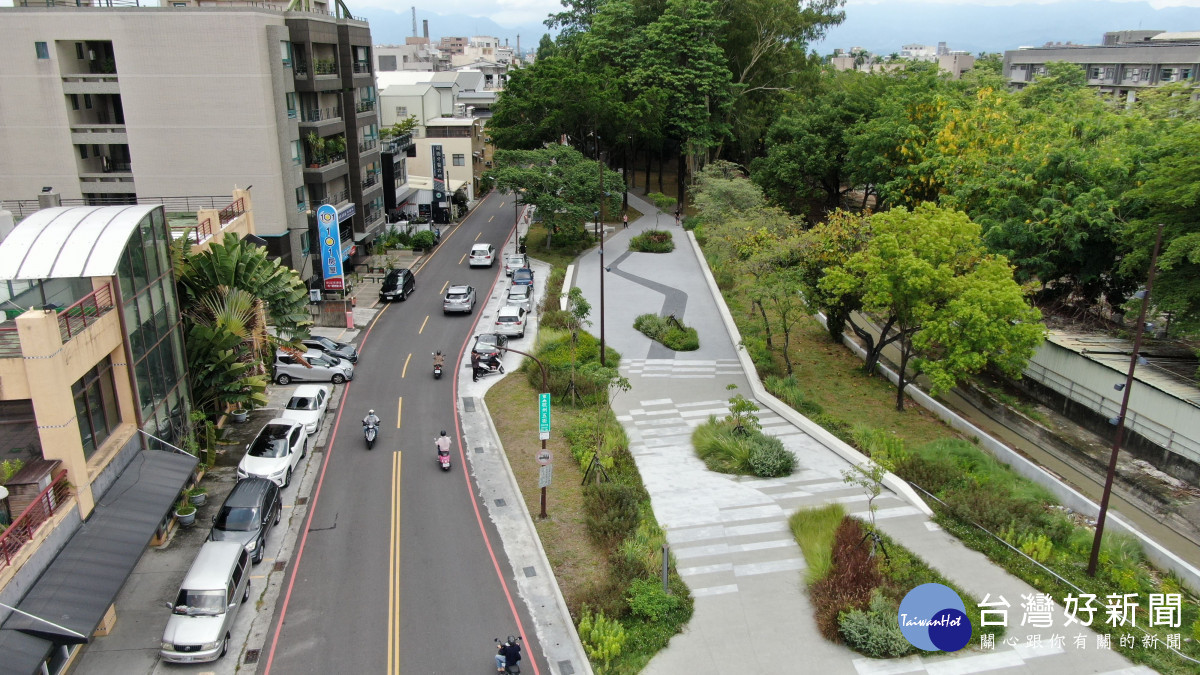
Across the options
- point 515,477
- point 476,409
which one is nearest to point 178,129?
point 476,409

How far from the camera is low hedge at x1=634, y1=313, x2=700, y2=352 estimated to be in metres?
37.5

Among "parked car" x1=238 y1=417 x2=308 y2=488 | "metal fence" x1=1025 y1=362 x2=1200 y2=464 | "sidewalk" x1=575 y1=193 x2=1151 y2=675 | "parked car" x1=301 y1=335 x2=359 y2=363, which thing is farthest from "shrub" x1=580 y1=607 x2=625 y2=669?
"metal fence" x1=1025 y1=362 x2=1200 y2=464

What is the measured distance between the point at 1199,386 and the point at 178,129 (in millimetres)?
47253

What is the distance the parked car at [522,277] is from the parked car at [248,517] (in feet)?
83.4

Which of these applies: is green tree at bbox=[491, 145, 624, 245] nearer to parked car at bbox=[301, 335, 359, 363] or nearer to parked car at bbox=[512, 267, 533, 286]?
parked car at bbox=[512, 267, 533, 286]

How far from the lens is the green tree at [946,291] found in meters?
27.4

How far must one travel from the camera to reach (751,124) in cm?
6575

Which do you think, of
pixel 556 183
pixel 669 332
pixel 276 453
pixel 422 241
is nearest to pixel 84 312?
pixel 276 453

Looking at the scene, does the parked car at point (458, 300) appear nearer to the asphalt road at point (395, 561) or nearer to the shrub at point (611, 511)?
the asphalt road at point (395, 561)

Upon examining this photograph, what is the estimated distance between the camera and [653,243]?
2201 inches

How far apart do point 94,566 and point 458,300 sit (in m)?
27.8

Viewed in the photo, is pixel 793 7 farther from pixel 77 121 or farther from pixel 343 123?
pixel 77 121

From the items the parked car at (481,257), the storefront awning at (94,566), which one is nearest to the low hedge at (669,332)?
the parked car at (481,257)

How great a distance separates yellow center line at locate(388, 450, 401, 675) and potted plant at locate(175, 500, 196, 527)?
18.4ft
